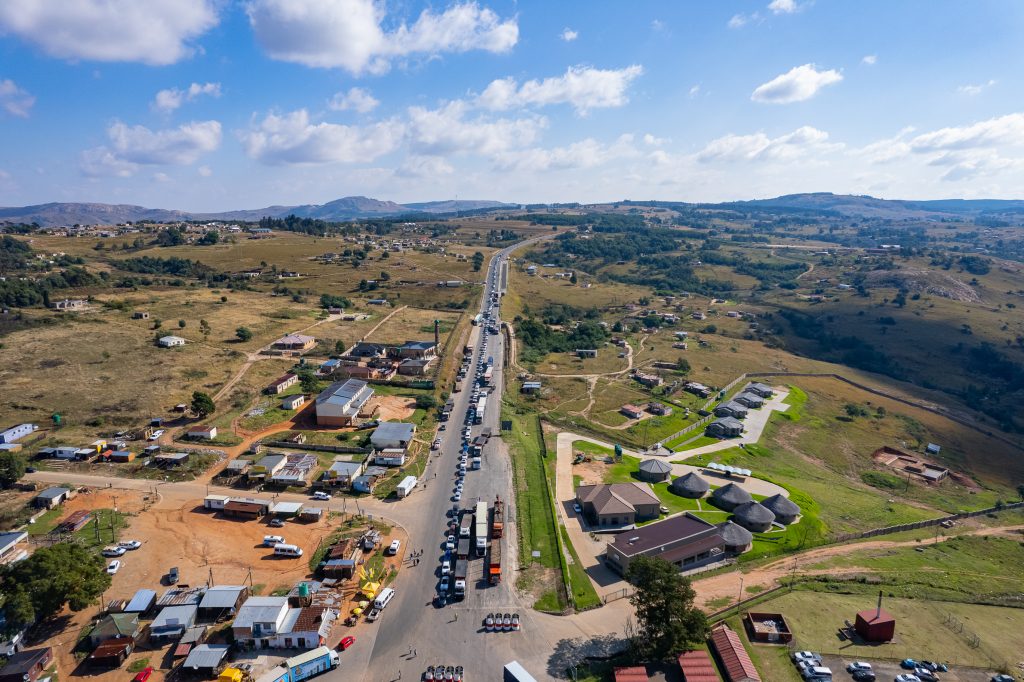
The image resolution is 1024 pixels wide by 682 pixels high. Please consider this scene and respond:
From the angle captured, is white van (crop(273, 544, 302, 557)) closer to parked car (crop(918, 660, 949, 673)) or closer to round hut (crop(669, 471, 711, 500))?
round hut (crop(669, 471, 711, 500))

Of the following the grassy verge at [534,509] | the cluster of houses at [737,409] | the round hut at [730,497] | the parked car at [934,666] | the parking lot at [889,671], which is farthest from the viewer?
the cluster of houses at [737,409]

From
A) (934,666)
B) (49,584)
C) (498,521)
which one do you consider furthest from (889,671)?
(49,584)

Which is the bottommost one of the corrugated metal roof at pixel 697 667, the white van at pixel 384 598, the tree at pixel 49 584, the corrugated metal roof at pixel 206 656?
the corrugated metal roof at pixel 697 667

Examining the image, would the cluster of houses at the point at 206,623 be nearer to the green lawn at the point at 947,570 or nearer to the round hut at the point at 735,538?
the round hut at the point at 735,538

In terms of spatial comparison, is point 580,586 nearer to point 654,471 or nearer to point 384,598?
point 384,598

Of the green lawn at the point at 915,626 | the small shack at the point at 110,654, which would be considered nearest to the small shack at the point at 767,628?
the green lawn at the point at 915,626

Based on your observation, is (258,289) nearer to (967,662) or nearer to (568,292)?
(568,292)
